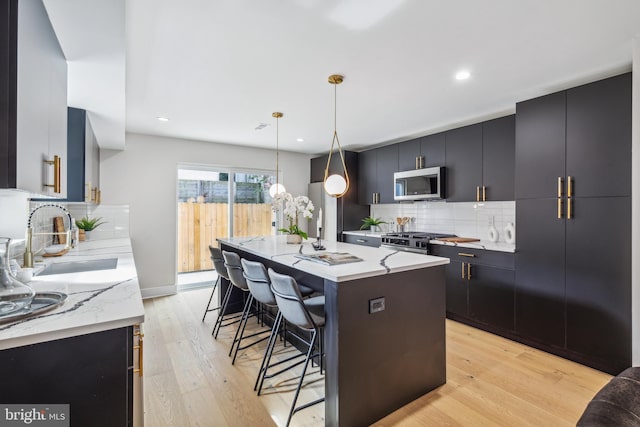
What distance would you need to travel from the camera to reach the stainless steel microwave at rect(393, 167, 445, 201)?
3.88 metres

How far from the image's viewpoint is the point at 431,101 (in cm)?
309

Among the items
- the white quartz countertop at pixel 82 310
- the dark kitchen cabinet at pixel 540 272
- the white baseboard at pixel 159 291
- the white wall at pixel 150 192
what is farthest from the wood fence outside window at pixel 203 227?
the dark kitchen cabinet at pixel 540 272

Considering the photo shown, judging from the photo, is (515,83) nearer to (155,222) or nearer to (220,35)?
(220,35)

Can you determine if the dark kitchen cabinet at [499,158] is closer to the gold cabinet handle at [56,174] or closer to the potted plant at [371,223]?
the potted plant at [371,223]

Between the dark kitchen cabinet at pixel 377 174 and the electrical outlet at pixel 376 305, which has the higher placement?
Result: the dark kitchen cabinet at pixel 377 174

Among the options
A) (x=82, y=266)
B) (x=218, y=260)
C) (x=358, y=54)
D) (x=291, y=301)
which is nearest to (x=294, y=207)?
(x=218, y=260)

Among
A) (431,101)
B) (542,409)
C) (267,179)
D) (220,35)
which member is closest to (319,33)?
(220,35)

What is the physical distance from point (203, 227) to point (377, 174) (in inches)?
115

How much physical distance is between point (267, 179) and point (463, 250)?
345 centimetres

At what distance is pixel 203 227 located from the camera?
494cm

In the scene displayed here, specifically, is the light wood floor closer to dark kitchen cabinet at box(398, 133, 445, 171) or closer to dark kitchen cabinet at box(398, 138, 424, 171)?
dark kitchen cabinet at box(398, 133, 445, 171)

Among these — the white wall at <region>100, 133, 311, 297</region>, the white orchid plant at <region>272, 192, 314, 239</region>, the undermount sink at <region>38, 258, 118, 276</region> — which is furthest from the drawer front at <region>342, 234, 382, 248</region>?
the undermount sink at <region>38, 258, 118, 276</region>

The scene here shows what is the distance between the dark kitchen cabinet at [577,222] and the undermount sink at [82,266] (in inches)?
137

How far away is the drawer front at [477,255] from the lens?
2.99m
